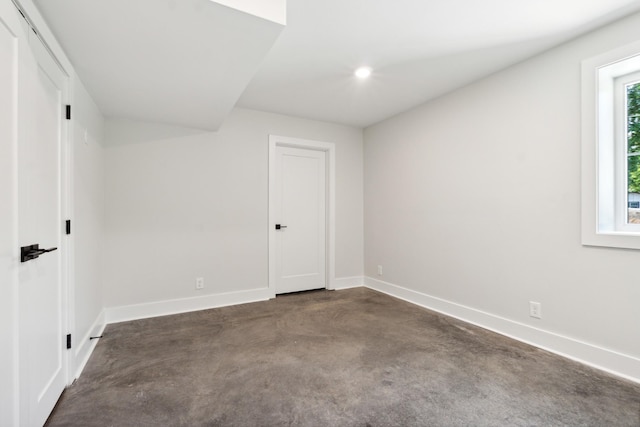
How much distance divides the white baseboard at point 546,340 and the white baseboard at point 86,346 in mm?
3267

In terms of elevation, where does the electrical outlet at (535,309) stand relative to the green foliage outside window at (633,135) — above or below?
below

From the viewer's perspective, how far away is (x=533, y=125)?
2.49 meters

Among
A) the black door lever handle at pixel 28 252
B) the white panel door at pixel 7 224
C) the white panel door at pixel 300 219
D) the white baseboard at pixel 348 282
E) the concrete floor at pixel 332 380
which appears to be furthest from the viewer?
the white baseboard at pixel 348 282

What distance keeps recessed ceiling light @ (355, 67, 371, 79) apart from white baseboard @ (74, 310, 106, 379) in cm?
315

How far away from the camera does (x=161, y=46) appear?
1730mm

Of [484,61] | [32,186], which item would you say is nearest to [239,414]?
[32,186]

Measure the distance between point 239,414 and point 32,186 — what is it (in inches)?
62.9

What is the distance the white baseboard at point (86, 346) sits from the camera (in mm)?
2035

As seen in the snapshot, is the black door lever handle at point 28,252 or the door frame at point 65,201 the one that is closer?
the black door lever handle at point 28,252

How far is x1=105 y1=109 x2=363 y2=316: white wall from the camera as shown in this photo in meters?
3.08

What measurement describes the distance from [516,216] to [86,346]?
374 cm

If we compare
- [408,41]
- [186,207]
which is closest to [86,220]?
[186,207]

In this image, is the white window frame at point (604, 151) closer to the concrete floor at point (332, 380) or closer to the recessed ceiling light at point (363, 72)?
the concrete floor at point (332, 380)

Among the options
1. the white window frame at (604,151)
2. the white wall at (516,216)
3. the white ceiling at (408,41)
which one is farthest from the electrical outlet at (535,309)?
the white ceiling at (408,41)
